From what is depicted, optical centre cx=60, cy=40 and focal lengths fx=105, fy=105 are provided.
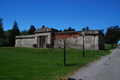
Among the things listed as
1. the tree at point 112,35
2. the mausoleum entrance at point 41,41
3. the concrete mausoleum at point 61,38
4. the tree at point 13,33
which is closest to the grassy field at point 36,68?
the concrete mausoleum at point 61,38

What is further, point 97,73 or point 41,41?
point 41,41

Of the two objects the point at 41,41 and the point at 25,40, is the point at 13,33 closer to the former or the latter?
the point at 25,40

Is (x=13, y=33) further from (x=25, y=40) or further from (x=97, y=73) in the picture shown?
(x=97, y=73)

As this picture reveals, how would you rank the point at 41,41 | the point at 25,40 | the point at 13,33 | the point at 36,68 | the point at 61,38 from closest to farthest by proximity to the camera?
the point at 36,68 < the point at 61,38 < the point at 41,41 < the point at 25,40 < the point at 13,33

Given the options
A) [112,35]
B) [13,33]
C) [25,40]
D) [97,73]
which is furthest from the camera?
[13,33]

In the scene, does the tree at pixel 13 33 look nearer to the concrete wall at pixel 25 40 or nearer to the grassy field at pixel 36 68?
the concrete wall at pixel 25 40

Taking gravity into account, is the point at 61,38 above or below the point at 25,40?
above

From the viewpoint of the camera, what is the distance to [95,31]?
30.1 metres

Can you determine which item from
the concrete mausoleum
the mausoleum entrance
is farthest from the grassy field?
the mausoleum entrance

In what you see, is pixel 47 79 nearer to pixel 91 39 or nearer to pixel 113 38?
pixel 91 39

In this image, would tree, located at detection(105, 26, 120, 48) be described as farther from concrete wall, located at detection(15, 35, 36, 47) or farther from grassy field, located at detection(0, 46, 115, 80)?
grassy field, located at detection(0, 46, 115, 80)

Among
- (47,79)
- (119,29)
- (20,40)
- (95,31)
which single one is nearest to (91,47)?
(95,31)

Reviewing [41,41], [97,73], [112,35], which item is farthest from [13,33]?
[97,73]

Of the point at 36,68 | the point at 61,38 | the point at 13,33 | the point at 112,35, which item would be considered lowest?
the point at 36,68
